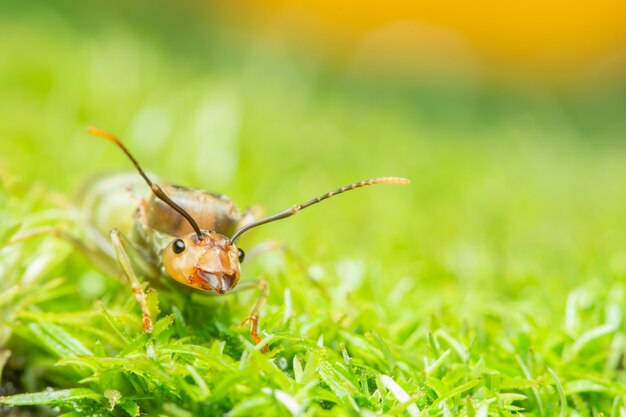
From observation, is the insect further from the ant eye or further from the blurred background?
the blurred background

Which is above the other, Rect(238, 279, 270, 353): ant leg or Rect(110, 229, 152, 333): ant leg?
Rect(110, 229, 152, 333): ant leg

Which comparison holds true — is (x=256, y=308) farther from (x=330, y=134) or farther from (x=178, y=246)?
(x=330, y=134)

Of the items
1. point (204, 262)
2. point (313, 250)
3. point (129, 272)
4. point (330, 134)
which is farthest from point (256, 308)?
point (330, 134)

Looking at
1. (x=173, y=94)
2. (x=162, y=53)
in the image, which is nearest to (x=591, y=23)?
(x=162, y=53)

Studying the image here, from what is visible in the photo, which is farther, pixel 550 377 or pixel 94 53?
pixel 94 53

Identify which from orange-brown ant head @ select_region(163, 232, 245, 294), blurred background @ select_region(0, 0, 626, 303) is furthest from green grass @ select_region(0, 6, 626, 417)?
orange-brown ant head @ select_region(163, 232, 245, 294)

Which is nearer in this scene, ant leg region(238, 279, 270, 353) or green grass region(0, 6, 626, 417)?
green grass region(0, 6, 626, 417)

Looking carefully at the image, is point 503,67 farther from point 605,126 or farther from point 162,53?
point 162,53

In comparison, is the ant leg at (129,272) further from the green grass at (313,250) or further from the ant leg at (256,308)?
the ant leg at (256,308)

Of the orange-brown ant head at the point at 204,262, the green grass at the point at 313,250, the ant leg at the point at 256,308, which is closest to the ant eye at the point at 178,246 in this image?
the orange-brown ant head at the point at 204,262
